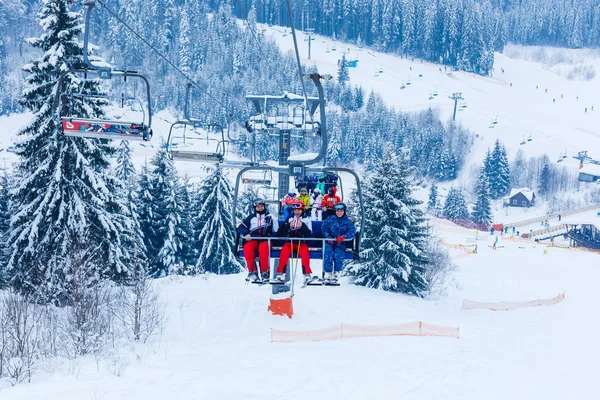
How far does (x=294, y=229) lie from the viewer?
1273 centimetres

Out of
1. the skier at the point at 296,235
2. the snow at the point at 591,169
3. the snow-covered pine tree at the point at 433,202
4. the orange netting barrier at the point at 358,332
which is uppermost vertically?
the skier at the point at 296,235

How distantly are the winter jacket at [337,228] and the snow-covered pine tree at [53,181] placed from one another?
10.4 m

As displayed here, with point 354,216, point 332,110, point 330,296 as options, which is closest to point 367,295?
point 330,296

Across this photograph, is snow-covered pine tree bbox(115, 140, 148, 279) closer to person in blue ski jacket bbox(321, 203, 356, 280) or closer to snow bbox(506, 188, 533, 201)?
person in blue ski jacket bbox(321, 203, 356, 280)

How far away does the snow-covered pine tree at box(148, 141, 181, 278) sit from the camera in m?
36.5

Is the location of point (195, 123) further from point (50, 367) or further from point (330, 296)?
point (330, 296)

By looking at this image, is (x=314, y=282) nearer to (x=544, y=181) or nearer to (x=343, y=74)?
(x=544, y=181)

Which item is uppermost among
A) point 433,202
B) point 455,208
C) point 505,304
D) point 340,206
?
point 340,206

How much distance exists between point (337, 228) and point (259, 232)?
173cm

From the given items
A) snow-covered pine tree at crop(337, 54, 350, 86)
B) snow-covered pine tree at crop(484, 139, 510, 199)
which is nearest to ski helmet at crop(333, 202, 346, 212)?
snow-covered pine tree at crop(484, 139, 510, 199)

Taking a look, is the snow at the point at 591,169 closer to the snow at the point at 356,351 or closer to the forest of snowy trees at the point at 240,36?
the forest of snowy trees at the point at 240,36

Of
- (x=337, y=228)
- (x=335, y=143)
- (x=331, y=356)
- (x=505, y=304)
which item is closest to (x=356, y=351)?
(x=331, y=356)

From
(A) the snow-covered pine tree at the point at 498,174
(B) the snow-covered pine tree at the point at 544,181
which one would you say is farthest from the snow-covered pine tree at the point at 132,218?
(B) the snow-covered pine tree at the point at 544,181

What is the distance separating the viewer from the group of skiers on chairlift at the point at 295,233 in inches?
501
